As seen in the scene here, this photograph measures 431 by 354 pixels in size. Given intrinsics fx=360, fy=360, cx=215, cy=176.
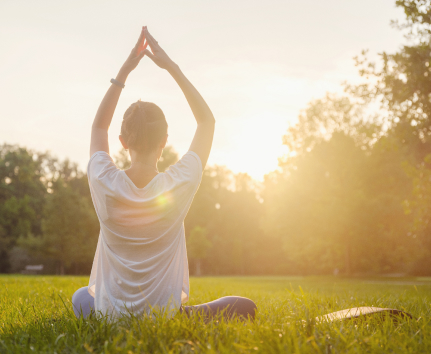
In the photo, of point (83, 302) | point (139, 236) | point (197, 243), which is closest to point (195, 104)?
point (139, 236)

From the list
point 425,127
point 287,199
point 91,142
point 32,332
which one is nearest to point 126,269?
point 32,332

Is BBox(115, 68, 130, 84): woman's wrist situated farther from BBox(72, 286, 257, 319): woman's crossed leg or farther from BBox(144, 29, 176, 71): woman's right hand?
BBox(72, 286, 257, 319): woman's crossed leg

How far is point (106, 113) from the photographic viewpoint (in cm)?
279

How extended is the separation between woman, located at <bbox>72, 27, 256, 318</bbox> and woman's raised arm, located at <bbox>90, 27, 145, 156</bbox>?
1.9 inches

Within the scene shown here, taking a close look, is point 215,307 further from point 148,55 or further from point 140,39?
point 140,39

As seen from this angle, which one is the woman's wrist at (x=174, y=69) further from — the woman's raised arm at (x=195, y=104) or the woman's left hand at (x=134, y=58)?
the woman's left hand at (x=134, y=58)

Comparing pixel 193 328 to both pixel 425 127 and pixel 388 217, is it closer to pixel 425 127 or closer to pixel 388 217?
pixel 425 127

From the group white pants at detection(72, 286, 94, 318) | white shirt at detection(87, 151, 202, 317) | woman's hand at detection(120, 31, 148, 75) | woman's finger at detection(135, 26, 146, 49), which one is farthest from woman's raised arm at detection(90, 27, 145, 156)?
white pants at detection(72, 286, 94, 318)

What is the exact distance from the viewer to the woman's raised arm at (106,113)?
9.02 feet

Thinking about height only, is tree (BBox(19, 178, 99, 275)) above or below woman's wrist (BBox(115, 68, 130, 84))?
below

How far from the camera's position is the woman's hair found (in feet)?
8.32

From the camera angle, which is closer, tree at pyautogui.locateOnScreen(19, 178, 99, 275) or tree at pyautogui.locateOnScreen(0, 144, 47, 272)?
tree at pyautogui.locateOnScreen(19, 178, 99, 275)

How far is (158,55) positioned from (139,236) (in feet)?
4.68

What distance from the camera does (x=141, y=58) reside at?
9.61 feet
